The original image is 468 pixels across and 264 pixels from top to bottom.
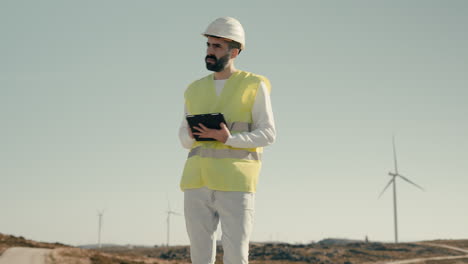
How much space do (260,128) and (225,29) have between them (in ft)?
4.75

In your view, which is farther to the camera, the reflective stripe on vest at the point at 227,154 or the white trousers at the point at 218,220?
the reflective stripe on vest at the point at 227,154

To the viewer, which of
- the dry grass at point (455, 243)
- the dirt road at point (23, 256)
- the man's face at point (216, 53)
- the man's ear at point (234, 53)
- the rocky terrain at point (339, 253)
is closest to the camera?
the man's face at point (216, 53)

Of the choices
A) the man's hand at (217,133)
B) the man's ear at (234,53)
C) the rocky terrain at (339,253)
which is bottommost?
the rocky terrain at (339,253)

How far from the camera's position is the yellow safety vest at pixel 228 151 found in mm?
7230

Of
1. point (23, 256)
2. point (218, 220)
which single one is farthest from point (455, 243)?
point (218, 220)

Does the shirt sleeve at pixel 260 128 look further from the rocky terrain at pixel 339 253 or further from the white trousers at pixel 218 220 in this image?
the rocky terrain at pixel 339 253

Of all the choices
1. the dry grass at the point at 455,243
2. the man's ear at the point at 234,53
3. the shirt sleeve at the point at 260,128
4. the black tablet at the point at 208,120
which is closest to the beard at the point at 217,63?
the man's ear at the point at 234,53

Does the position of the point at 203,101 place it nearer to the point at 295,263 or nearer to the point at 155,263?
the point at 155,263


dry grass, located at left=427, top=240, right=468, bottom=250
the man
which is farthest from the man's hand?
dry grass, located at left=427, top=240, right=468, bottom=250

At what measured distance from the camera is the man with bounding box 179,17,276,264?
282 inches

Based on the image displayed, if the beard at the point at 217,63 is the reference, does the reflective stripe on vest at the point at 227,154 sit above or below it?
below

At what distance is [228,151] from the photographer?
7.38 meters

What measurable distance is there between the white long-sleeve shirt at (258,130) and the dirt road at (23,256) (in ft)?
103

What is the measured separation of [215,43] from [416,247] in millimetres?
78389
